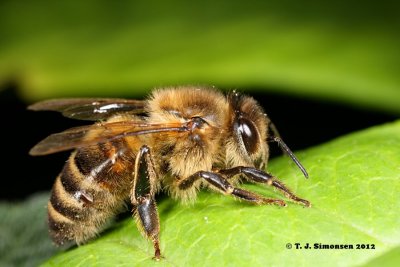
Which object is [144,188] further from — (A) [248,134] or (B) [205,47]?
(B) [205,47]

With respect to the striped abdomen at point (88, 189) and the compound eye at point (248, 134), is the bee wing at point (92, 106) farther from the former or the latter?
the compound eye at point (248, 134)

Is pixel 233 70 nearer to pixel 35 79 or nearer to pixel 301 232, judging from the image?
pixel 35 79

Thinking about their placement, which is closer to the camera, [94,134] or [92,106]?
[94,134]

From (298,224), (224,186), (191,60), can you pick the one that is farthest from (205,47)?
(298,224)

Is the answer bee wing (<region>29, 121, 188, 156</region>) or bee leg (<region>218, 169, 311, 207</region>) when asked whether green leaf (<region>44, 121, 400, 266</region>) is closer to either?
bee leg (<region>218, 169, 311, 207</region>)

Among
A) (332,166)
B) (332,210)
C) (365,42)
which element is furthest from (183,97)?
(365,42)
